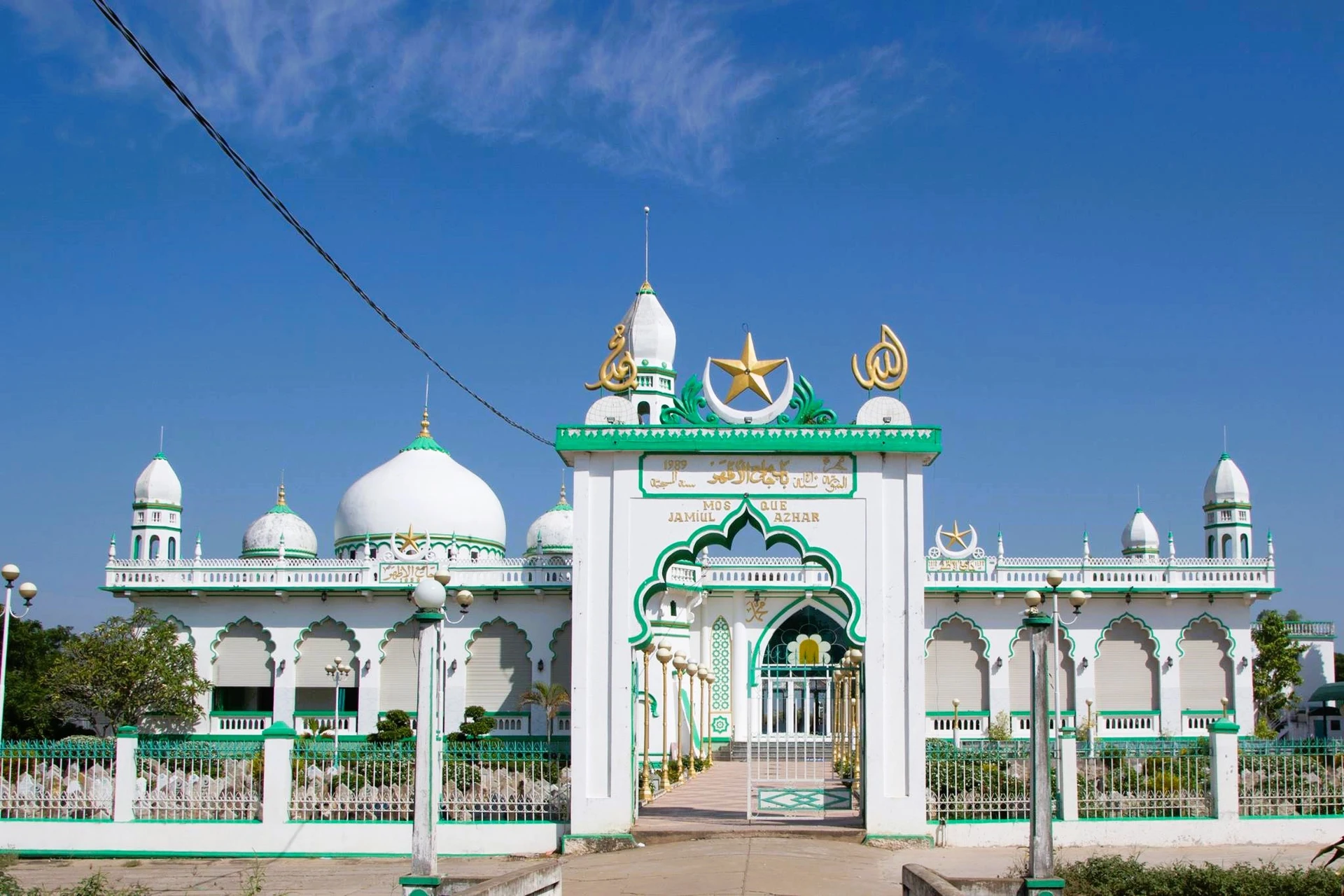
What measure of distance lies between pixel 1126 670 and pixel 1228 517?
15.9ft

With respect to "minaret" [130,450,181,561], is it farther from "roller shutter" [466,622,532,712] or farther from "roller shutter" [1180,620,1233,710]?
"roller shutter" [1180,620,1233,710]

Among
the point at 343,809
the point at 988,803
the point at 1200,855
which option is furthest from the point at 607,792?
the point at 1200,855

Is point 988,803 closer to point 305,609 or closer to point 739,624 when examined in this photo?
point 739,624

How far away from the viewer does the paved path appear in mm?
12234

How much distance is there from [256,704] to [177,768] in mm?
14647

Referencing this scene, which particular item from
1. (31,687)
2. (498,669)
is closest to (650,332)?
(498,669)

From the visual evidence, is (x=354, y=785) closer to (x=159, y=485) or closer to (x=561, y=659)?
(x=561, y=659)

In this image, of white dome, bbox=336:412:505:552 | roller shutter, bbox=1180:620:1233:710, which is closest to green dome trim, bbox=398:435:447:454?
white dome, bbox=336:412:505:552

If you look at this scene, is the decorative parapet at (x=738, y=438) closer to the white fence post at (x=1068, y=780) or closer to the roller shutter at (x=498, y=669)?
the white fence post at (x=1068, y=780)

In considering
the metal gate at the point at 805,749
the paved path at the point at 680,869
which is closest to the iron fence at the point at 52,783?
the paved path at the point at 680,869

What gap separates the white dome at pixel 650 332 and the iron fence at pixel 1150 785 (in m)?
18.7

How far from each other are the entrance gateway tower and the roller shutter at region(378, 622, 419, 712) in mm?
14449

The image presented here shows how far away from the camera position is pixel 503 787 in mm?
15984

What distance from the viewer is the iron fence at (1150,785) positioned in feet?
50.6
